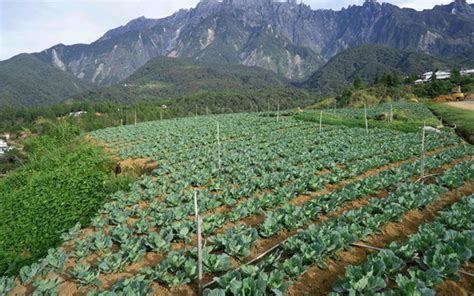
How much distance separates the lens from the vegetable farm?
484 centimetres

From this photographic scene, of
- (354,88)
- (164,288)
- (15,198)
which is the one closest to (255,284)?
(164,288)

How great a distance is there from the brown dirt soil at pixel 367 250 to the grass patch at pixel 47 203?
695cm

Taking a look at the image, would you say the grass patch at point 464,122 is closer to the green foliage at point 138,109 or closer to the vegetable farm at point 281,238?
the vegetable farm at point 281,238

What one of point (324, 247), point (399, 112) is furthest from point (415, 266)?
point (399, 112)

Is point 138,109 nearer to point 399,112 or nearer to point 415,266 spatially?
point 399,112

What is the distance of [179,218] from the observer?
8.54 m

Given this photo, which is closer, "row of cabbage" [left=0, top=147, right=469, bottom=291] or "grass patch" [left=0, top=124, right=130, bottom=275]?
"row of cabbage" [left=0, top=147, right=469, bottom=291]

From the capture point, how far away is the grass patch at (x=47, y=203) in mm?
9734

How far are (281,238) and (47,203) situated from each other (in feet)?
34.5

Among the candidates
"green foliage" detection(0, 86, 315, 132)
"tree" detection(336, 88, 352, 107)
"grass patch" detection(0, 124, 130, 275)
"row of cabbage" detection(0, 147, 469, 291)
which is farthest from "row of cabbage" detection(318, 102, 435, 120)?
"green foliage" detection(0, 86, 315, 132)

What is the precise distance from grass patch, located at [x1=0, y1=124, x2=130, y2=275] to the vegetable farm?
1576mm

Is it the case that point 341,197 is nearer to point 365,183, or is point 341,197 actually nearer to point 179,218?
point 365,183

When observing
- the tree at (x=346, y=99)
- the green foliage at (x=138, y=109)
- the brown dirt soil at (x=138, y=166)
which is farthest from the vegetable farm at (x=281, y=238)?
the green foliage at (x=138, y=109)

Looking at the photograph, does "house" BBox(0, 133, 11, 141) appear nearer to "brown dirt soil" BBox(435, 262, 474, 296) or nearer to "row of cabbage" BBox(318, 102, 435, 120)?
"row of cabbage" BBox(318, 102, 435, 120)
